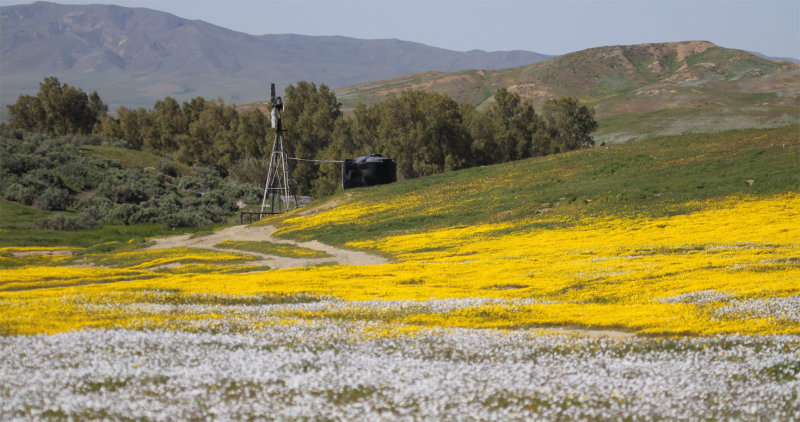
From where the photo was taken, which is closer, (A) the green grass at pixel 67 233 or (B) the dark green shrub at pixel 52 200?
(A) the green grass at pixel 67 233

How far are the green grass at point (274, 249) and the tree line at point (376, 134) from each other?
43319 millimetres

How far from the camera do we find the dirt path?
3458 cm

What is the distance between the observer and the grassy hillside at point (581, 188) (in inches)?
1661

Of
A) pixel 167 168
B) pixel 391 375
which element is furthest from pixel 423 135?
pixel 391 375

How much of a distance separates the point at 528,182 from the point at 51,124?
109 metres

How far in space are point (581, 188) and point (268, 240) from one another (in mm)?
22992

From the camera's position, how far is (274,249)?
40188mm

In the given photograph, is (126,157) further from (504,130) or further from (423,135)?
(504,130)

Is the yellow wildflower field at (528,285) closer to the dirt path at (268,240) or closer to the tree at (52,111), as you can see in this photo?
the dirt path at (268,240)

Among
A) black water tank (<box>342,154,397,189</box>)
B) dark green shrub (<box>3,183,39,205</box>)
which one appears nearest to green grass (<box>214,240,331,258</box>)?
black water tank (<box>342,154,397,189</box>)

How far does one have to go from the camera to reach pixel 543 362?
1209 cm

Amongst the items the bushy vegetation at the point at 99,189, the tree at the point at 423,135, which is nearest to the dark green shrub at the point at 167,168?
the bushy vegetation at the point at 99,189

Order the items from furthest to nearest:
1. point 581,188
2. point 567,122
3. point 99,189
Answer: point 567,122 → point 99,189 → point 581,188

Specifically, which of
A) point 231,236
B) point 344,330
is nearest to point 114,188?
point 231,236
